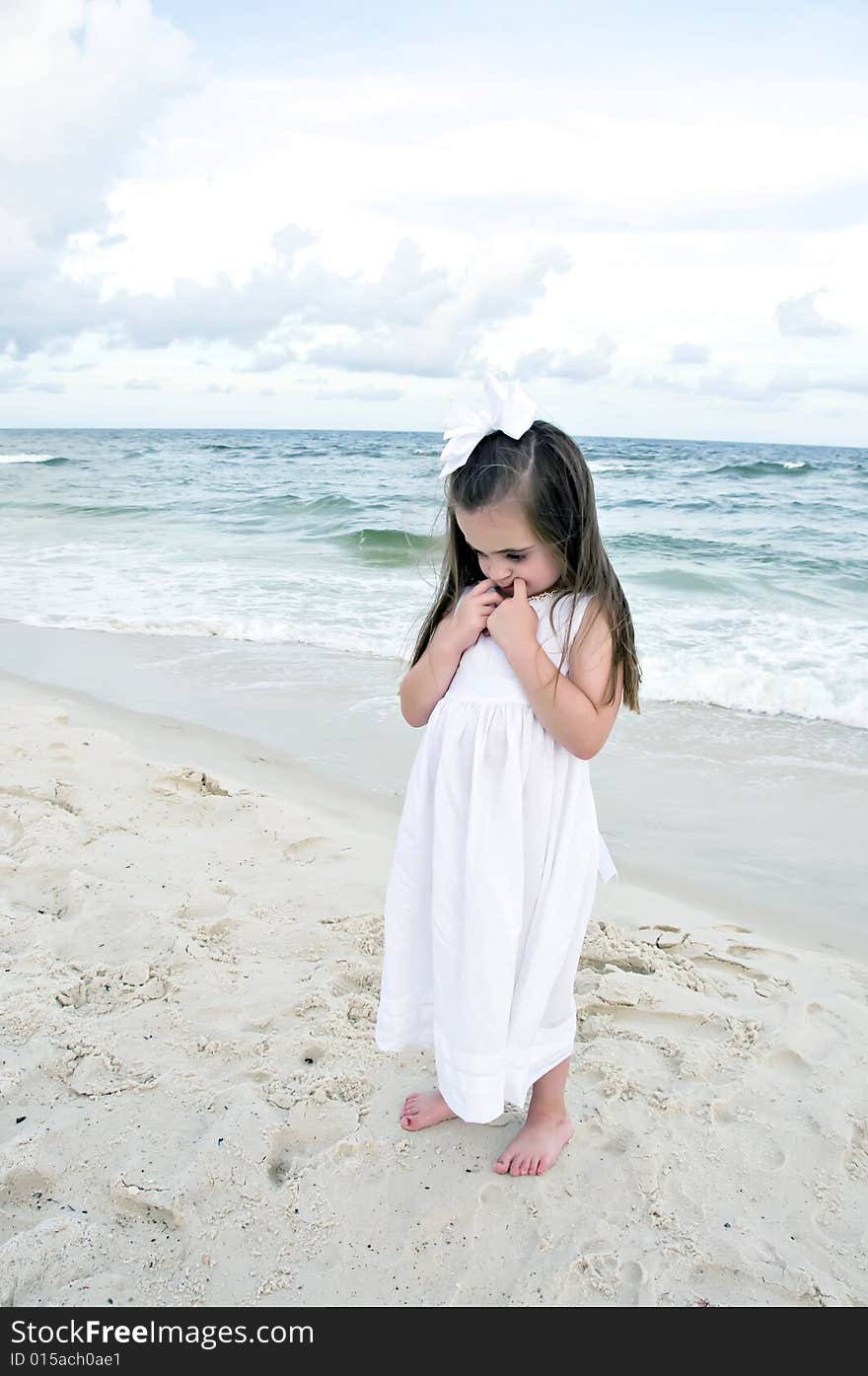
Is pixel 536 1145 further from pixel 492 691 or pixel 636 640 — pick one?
pixel 636 640

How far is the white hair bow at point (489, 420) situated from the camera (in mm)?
1850

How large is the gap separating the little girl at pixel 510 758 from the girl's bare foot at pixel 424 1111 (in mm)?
193

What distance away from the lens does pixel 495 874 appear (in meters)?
1.91

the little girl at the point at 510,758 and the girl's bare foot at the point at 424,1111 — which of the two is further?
the girl's bare foot at the point at 424,1111

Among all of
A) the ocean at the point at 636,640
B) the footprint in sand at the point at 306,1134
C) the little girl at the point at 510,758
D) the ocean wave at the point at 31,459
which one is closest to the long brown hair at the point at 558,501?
the little girl at the point at 510,758

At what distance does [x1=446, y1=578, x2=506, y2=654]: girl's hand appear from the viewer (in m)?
1.96

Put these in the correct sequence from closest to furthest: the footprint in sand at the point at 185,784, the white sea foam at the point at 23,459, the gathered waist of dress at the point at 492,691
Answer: the gathered waist of dress at the point at 492,691 < the footprint in sand at the point at 185,784 < the white sea foam at the point at 23,459

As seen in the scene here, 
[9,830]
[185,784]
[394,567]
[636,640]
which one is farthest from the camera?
[394,567]

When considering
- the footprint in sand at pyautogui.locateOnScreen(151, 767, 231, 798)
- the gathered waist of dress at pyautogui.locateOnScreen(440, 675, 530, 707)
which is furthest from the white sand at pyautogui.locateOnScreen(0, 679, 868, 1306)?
the gathered waist of dress at pyautogui.locateOnScreen(440, 675, 530, 707)

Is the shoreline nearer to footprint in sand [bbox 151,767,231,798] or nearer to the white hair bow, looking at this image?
footprint in sand [bbox 151,767,231,798]

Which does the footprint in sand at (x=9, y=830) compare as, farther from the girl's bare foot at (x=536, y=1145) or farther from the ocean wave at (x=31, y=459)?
the ocean wave at (x=31, y=459)

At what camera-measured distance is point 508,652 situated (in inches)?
74.7

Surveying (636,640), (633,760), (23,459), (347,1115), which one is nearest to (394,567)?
(636,640)

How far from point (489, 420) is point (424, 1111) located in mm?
1569
